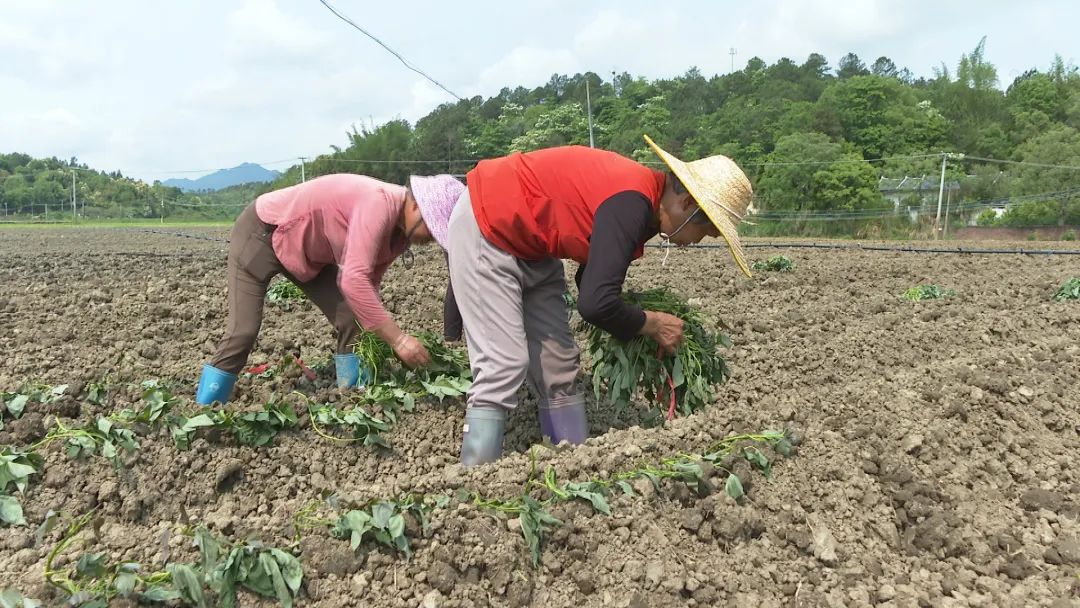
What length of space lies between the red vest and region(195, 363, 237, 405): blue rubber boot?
5.10ft

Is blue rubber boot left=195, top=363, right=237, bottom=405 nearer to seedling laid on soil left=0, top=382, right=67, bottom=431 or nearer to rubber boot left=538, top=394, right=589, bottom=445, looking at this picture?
seedling laid on soil left=0, top=382, right=67, bottom=431

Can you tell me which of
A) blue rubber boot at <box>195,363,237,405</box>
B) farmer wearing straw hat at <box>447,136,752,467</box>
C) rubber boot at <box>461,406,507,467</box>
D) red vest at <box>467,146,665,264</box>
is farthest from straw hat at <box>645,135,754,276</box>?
blue rubber boot at <box>195,363,237,405</box>

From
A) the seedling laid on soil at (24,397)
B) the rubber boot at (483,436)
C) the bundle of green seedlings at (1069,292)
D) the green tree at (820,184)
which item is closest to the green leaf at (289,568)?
the rubber boot at (483,436)

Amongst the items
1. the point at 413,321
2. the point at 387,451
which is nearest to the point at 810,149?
the point at 413,321

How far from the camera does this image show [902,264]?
1129 cm

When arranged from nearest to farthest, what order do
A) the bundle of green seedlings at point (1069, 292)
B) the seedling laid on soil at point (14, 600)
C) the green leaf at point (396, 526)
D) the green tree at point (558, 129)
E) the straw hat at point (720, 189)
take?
the seedling laid on soil at point (14, 600) → the green leaf at point (396, 526) → the straw hat at point (720, 189) → the bundle of green seedlings at point (1069, 292) → the green tree at point (558, 129)

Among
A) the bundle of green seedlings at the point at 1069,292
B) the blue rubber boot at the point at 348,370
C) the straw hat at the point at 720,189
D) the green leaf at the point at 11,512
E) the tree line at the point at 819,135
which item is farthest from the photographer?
the tree line at the point at 819,135

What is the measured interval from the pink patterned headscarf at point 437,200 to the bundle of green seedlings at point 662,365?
0.85 meters

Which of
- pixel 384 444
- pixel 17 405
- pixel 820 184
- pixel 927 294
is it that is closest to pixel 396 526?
pixel 384 444

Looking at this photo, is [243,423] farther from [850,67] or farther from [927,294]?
[850,67]

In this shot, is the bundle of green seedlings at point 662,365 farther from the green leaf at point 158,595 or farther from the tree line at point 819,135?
the tree line at point 819,135

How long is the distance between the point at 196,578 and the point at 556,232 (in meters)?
1.64

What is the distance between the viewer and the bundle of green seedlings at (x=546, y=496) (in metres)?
2.31

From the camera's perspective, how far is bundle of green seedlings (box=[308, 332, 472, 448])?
344cm
